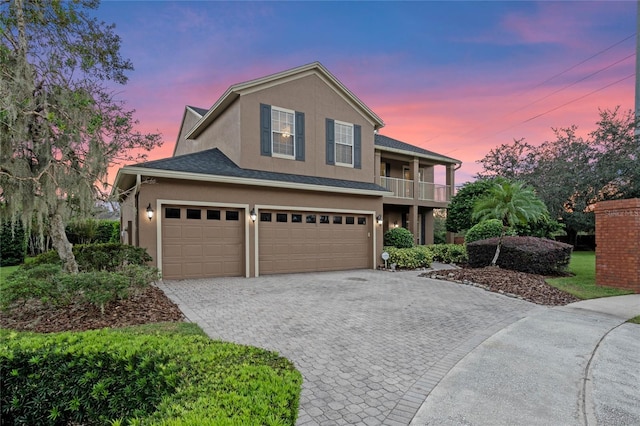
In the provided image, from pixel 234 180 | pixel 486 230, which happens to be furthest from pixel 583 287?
pixel 234 180

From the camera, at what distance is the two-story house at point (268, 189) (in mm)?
9445

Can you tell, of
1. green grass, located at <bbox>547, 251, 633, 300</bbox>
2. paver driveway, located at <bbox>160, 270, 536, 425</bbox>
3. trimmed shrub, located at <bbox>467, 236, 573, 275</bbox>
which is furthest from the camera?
trimmed shrub, located at <bbox>467, 236, 573, 275</bbox>

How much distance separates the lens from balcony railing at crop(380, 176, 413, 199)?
17922 mm

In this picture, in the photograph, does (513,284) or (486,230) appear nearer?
(513,284)

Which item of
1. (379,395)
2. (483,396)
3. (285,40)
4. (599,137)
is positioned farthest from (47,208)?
(599,137)

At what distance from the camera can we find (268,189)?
1096 centimetres

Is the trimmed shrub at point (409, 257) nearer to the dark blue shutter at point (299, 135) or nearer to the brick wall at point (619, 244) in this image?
the dark blue shutter at point (299, 135)

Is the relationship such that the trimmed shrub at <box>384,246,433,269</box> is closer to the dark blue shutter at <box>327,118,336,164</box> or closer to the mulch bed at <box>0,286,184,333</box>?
the dark blue shutter at <box>327,118,336,164</box>

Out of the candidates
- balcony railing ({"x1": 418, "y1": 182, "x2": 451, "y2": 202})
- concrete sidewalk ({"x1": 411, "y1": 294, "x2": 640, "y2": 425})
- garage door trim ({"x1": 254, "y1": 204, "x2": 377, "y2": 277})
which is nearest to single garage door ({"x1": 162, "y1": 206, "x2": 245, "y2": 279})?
garage door trim ({"x1": 254, "y1": 204, "x2": 377, "y2": 277})

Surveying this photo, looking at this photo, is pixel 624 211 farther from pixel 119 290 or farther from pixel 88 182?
pixel 88 182

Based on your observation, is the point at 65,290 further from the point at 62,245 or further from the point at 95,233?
the point at 95,233

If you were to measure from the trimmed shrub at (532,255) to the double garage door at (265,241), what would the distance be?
15.7 feet

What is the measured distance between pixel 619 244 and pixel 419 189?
10.9m

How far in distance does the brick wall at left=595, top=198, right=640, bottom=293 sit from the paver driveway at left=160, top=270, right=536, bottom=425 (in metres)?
3.70
